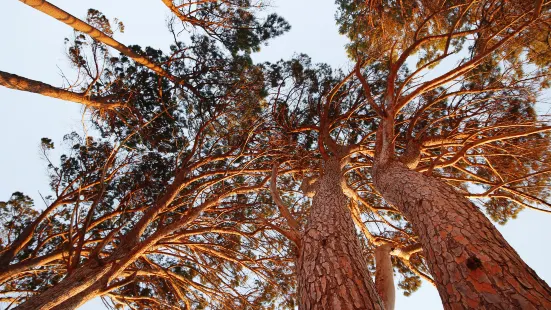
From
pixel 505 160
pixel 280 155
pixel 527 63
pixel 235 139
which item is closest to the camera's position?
pixel 527 63

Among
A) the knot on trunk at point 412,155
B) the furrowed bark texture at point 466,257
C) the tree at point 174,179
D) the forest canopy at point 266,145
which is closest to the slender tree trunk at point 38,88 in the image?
the forest canopy at point 266,145

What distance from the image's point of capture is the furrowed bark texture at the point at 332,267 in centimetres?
176

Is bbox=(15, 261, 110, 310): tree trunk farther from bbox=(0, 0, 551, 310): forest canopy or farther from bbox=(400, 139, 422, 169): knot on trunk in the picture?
bbox=(400, 139, 422, 169): knot on trunk

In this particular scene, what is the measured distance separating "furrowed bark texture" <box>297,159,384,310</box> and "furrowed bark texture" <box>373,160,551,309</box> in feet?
1.52

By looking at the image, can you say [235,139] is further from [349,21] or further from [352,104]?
[349,21]

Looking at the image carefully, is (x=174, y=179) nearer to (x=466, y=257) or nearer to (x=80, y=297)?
(x=80, y=297)

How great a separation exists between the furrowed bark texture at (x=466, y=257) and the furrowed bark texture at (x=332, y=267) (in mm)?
464

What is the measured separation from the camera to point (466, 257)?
1826mm

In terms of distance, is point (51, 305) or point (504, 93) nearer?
point (51, 305)

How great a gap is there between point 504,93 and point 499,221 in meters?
2.65

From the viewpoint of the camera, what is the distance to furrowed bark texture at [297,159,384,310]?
1756 millimetres

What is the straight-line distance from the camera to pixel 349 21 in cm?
593

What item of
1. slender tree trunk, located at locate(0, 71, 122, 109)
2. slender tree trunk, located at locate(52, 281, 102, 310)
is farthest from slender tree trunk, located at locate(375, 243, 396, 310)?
slender tree trunk, located at locate(0, 71, 122, 109)

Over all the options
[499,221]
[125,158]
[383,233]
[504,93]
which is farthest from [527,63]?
[125,158]
